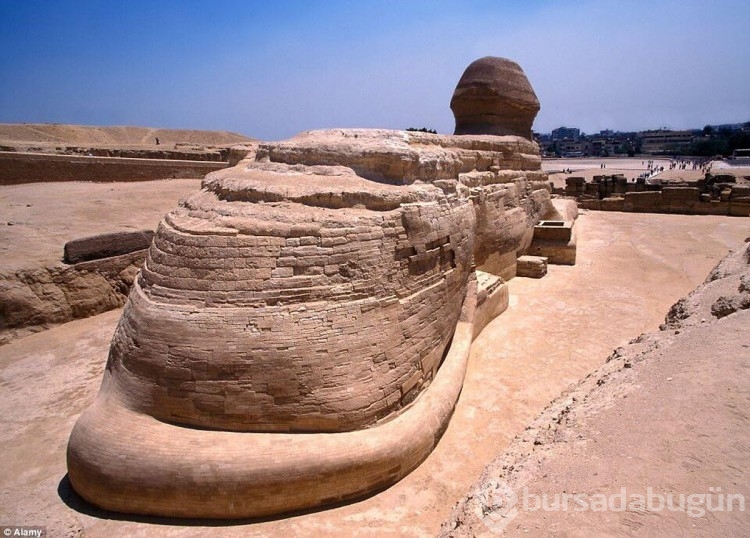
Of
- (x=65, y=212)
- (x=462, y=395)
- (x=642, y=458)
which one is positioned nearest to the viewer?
(x=642, y=458)

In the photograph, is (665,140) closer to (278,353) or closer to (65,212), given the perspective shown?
(65,212)

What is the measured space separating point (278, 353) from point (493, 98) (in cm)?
1038

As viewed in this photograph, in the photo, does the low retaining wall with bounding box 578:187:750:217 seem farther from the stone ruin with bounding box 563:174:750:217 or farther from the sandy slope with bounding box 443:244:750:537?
the sandy slope with bounding box 443:244:750:537

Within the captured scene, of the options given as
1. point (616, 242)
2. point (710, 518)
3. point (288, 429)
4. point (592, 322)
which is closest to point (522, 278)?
point (592, 322)

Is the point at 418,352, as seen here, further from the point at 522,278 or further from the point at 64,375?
the point at 522,278

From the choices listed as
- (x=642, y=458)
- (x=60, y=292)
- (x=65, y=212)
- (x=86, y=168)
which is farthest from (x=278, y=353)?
(x=86, y=168)

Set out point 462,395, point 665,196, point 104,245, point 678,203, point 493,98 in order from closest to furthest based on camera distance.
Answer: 1. point 462,395
2. point 104,245
3. point 493,98
4. point 678,203
5. point 665,196

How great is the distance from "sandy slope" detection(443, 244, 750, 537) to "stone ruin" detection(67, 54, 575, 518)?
1445mm

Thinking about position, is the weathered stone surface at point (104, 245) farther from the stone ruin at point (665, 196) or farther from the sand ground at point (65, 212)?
the stone ruin at point (665, 196)

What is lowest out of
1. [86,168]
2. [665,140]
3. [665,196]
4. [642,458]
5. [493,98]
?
[642,458]

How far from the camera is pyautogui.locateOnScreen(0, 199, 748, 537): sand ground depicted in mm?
3969

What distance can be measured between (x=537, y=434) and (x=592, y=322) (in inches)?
208

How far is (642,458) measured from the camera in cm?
257

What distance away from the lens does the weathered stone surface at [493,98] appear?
39.1 feet
